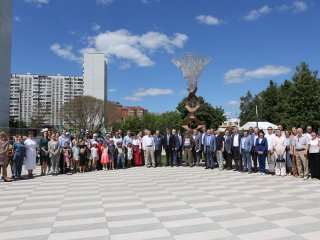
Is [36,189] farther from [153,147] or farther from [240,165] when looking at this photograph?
[240,165]

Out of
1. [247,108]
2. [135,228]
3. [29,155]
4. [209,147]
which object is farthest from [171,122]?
[135,228]

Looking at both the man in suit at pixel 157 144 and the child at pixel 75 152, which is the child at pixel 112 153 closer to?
the child at pixel 75 152

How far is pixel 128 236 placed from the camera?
5.36 metres

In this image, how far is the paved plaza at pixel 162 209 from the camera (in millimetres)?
5531

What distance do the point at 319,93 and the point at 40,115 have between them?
4775cm

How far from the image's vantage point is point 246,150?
541 inches

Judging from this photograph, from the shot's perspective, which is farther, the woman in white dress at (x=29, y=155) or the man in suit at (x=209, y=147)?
the man in suit at (x=209, y=147)

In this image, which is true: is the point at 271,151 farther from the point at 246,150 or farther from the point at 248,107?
the point at 248,107

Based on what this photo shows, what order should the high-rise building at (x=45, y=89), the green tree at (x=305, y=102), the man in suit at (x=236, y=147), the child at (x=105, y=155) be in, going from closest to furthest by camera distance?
the man in suit at (x=236, y=147), the child at (x=105, y=155), the green tree at (x=305, y=102), the high-rise building at (x=45, y=89)

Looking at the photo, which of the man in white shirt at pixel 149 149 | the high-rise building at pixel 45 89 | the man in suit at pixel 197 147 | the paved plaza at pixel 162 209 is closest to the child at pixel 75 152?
the paved plaza at pixel 162 209

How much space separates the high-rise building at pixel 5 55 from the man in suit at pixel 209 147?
39.6m

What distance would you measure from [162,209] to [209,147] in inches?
331

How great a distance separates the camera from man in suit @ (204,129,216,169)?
15097mm

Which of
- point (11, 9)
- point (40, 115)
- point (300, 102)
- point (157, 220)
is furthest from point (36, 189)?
point (40, 115)
